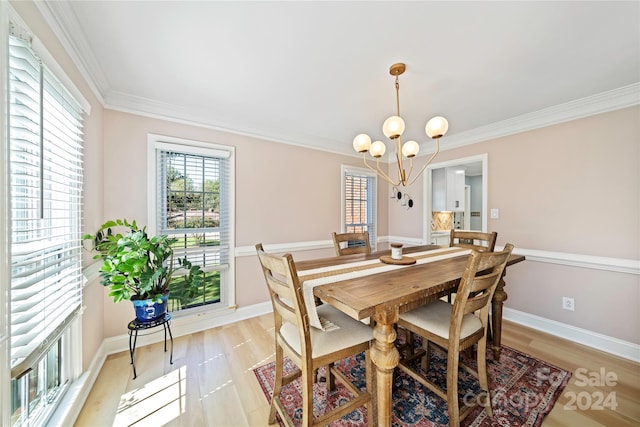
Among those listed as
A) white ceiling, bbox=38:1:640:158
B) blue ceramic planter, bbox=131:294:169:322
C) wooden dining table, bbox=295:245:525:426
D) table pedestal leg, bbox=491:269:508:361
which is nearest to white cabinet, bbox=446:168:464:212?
white ceiling, bbox=38:1:640:158

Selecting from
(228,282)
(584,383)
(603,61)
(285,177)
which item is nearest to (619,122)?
(603,61)

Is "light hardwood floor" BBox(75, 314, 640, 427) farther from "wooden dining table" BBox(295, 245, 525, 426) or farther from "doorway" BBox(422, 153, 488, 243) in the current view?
"doorway" BBox(422, 153, 488, 243)

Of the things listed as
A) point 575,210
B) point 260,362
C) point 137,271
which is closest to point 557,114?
point 575,210

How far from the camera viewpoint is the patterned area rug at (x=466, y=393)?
4.75 ft

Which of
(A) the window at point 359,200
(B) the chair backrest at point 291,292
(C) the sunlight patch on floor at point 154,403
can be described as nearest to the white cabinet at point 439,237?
(A) the window at point 359,200

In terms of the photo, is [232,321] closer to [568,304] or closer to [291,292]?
[291,292]

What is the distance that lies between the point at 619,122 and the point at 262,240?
378 cm

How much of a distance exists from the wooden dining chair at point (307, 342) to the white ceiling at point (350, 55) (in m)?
1.35

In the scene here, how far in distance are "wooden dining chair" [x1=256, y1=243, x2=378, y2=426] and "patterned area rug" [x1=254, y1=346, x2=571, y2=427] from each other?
0.25 metres

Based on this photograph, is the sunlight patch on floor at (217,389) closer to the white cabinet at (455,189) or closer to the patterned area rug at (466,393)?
the patterned area rug at (466,393)

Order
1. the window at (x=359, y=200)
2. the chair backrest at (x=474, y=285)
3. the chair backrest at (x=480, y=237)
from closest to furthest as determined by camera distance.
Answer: the chair backrest at (x=474, y=285), the chair backrest at (x=480, y=237), the window at (x=359, y=200)

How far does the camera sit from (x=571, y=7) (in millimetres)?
1232

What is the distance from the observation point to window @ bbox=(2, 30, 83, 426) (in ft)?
3.13

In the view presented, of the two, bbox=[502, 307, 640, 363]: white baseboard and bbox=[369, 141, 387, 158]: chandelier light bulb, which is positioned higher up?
bbox=[369, 141, 387, 158]: chandelier light bulb
